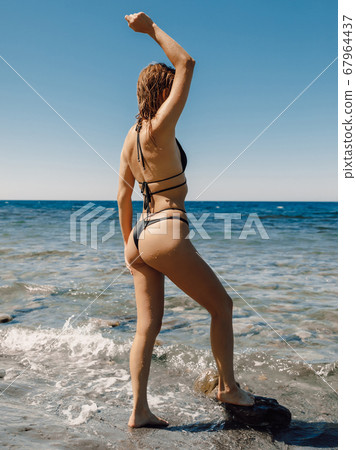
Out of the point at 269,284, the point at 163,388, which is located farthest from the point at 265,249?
the point at 163,388

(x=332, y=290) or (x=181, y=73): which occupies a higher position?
(x=181, y=73)

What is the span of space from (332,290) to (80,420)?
535cm

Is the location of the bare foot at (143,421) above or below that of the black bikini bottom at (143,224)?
below

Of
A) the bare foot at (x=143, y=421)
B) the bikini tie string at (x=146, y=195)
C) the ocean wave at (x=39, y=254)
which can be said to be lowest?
the bare foot at (x=143, y=421)

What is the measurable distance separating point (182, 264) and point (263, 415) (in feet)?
4.44

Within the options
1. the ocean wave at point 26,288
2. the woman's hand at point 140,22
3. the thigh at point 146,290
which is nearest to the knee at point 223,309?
the thigh at point 146,290

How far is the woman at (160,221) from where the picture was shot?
2461mm

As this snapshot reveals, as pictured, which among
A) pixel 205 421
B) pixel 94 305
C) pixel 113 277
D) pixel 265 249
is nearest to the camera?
pixel 205 421

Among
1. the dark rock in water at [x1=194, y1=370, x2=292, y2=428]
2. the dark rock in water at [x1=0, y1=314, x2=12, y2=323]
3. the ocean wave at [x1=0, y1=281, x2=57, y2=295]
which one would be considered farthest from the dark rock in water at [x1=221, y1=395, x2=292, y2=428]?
the ocean wave at [x1=0, y1=281, x2=57, y2=295]

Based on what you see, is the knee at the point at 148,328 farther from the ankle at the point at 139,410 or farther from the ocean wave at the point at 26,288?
the ocean wave at the point at 26,288

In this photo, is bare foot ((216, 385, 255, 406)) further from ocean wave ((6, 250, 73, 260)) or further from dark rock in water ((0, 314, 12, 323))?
ocean wave ((6, 250, 73, 260))

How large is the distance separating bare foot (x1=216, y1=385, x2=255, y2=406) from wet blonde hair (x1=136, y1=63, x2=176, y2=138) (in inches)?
77.4

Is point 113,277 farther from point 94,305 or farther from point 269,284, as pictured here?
point 269,284
